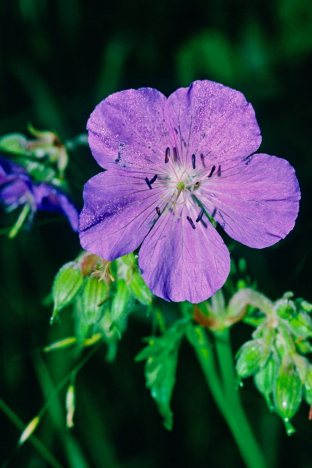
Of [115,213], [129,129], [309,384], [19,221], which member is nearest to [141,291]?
[115,213]

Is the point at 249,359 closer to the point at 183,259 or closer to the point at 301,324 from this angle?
the point at 301,324

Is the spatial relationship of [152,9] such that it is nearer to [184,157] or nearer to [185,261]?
[184,157]

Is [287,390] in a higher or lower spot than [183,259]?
lower

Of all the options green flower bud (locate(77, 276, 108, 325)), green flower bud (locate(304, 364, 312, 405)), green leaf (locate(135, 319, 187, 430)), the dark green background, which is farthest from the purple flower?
the dark green background

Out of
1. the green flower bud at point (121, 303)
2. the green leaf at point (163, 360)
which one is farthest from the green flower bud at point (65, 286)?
the green leaf at point (163, 360)

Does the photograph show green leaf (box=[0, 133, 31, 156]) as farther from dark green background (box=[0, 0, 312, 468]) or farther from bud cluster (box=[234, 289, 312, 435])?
bud cluster (box=[234, 289, 312, 435])

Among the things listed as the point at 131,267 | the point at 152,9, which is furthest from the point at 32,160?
the point at 152,9

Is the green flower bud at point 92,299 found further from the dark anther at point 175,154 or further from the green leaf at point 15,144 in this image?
the green leaf at point 15,144
